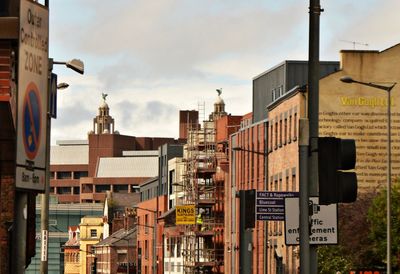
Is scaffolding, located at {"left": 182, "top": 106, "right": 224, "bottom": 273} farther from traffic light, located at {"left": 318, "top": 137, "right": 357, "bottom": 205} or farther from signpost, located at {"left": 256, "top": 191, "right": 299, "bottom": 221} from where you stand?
traffic light, located at {"left": 318, "top": 137, "right": 357, "bottom": 205}

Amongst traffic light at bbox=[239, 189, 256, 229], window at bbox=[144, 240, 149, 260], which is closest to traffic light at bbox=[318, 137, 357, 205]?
traffic light at bbox=[239, 189, 256, 229]

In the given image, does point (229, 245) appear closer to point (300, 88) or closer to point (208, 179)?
point (208, 179)

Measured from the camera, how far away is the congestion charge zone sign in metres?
12.9

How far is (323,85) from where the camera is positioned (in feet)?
298

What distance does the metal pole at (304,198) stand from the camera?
18.0 meters

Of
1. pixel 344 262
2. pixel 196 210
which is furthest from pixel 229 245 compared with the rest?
pixel 344 262

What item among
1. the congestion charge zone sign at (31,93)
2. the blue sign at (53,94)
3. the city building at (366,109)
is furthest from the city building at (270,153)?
the congestion charge zone sign at (31,93)

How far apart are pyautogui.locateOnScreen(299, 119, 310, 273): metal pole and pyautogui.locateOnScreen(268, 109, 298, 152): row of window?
7578 centimetres

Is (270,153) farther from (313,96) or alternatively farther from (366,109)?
(313,96)

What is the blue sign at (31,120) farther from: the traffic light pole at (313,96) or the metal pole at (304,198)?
the traffic light pole at (313,96)

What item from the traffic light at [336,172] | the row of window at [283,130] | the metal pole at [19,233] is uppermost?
the row of window at [283,130]

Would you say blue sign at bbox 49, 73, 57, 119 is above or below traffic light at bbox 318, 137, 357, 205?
above

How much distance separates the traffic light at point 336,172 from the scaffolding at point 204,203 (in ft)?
390

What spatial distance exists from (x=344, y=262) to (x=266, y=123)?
36032 millimetres
